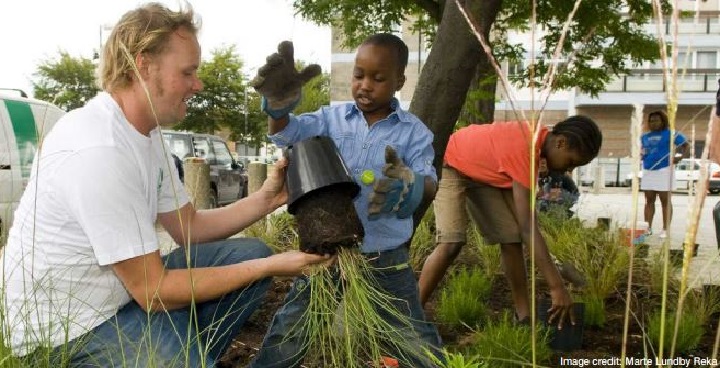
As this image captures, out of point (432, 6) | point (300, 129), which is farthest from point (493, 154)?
point (432, 6)

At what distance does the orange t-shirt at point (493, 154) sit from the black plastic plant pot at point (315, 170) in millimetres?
1439

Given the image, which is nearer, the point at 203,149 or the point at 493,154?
the point at 493,154

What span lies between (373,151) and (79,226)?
1.09 metres

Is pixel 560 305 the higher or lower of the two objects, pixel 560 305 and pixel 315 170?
the lower

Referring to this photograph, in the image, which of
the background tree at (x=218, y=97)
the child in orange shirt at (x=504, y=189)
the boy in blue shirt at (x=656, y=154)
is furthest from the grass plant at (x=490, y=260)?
the background tree at (x=218, y=97)

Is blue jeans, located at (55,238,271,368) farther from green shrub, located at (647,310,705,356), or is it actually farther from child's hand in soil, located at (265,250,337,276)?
green shrub, located at (647,310,705,356)

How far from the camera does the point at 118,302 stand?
206 centimetres

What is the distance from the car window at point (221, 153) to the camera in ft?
45.5

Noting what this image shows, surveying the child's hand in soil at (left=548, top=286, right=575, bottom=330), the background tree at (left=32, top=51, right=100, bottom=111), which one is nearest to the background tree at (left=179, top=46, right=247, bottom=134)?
the background tree at (left=32, top=51, right=100, bottom=111)

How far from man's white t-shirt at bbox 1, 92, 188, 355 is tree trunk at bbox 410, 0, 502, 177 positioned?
1.99 metres

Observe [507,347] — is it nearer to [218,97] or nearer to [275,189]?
[275,189]

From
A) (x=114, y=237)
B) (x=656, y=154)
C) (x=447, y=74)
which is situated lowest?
(x=656, y=154)

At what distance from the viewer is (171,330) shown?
2049 mm

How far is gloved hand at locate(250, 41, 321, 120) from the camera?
2262 mm
